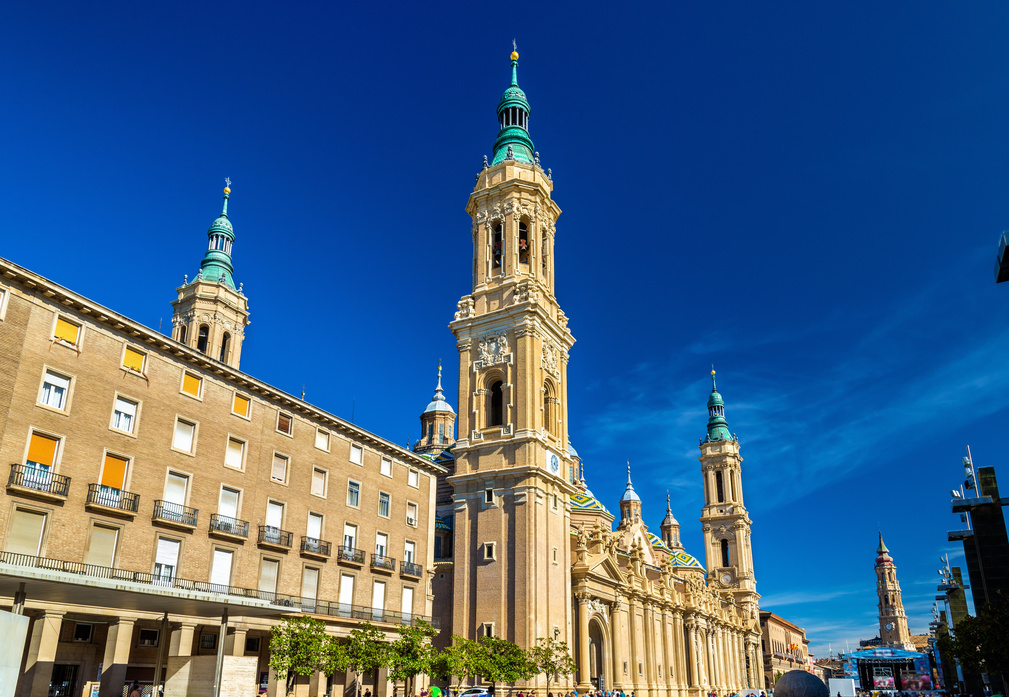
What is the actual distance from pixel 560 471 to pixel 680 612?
111ft

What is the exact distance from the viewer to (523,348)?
55.4 metres

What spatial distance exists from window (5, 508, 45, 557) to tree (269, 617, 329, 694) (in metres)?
9.52

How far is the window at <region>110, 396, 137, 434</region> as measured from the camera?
99.3ft

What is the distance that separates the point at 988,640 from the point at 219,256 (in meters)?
63.9

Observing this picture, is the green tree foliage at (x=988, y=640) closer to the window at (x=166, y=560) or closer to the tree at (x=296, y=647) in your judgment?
the tree at (x=296, y=647)

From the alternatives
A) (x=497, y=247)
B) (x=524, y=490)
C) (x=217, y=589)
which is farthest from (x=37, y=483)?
(x=497, y=247)

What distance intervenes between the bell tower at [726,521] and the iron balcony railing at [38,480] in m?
98.2

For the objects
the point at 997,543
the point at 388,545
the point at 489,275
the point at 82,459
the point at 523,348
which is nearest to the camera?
the point at 82,459

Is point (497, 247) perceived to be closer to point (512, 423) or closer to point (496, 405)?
point (496, 405)

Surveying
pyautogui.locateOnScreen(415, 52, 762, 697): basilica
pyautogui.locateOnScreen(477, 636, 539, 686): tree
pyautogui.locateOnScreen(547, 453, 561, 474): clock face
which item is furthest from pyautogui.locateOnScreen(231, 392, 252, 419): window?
pyautogui.locateOnScreen(547, 453, 561, 474): clock face

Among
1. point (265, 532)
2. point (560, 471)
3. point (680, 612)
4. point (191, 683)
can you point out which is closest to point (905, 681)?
point (680, 612)

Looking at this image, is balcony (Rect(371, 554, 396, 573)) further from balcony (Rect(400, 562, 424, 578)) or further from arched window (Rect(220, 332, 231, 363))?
arched window (Rect(220, 332, 231, 363))

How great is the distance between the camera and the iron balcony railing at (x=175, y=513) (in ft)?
101

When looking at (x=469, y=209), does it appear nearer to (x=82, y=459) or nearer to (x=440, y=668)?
(x=440, y=668)
